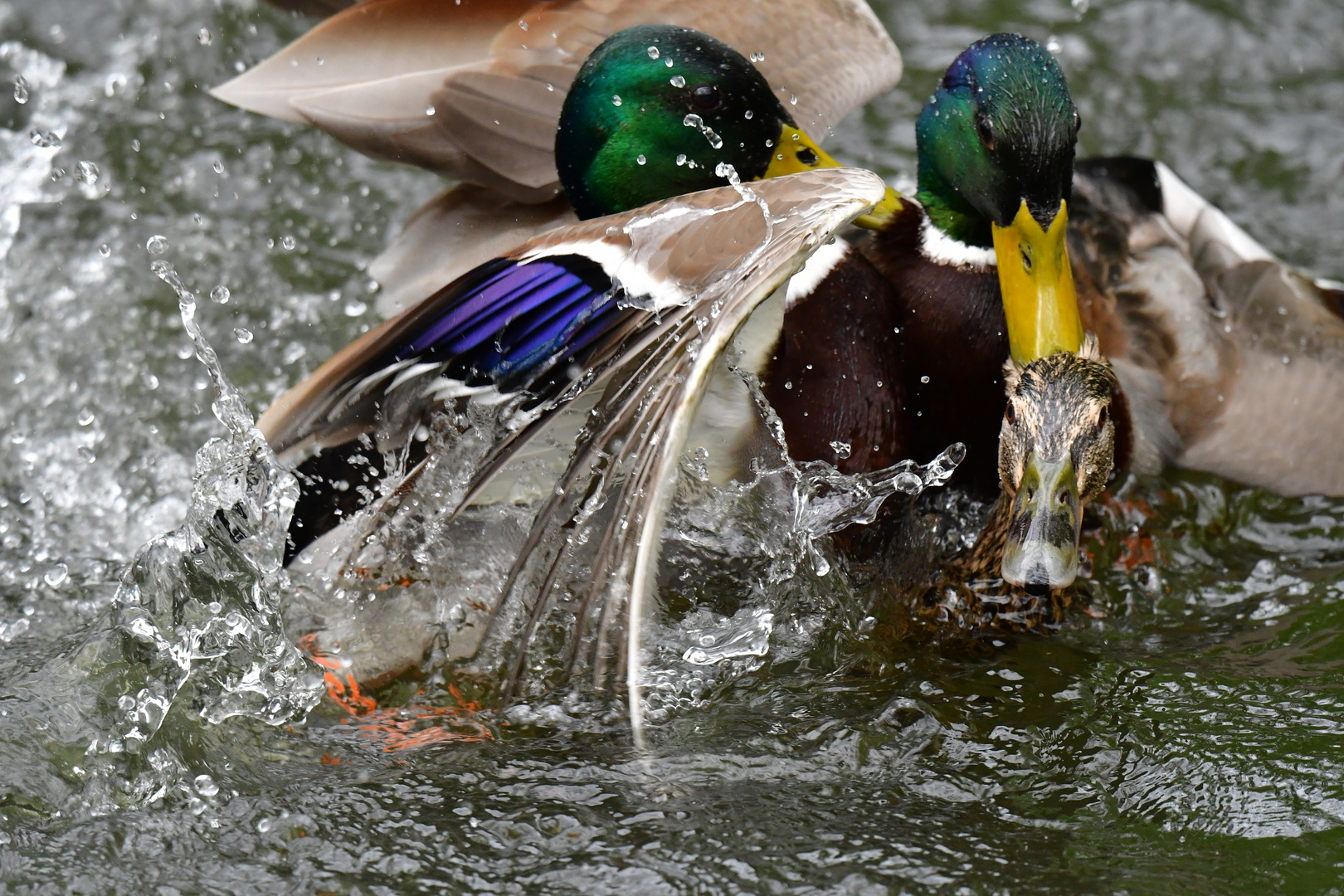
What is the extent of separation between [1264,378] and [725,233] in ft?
6.20

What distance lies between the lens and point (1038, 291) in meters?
2.91

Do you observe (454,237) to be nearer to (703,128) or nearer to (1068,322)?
(703,128)

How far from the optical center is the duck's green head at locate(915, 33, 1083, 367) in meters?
2.85

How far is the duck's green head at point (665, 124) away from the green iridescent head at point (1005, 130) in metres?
0.27

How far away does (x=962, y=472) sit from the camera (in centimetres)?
322

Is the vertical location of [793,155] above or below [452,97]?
below

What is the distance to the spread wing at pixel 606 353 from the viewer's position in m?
2.23

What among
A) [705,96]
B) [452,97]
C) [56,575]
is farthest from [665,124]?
[56,575]

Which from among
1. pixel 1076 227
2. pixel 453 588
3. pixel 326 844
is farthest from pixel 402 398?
pixel 1076 227

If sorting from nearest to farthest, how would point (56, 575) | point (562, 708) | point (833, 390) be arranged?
point (562, 708)
point (833, 390)
point (56, 575)

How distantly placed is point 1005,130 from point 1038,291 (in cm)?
33

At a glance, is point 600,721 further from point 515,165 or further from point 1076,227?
point 1076,227

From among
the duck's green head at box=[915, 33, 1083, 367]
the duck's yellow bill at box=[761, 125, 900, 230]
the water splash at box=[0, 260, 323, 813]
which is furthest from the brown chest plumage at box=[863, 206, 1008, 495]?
the water splash at box=[0, 260, 323, 813]

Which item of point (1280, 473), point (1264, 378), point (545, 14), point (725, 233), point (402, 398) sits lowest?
point (1280, 473)
